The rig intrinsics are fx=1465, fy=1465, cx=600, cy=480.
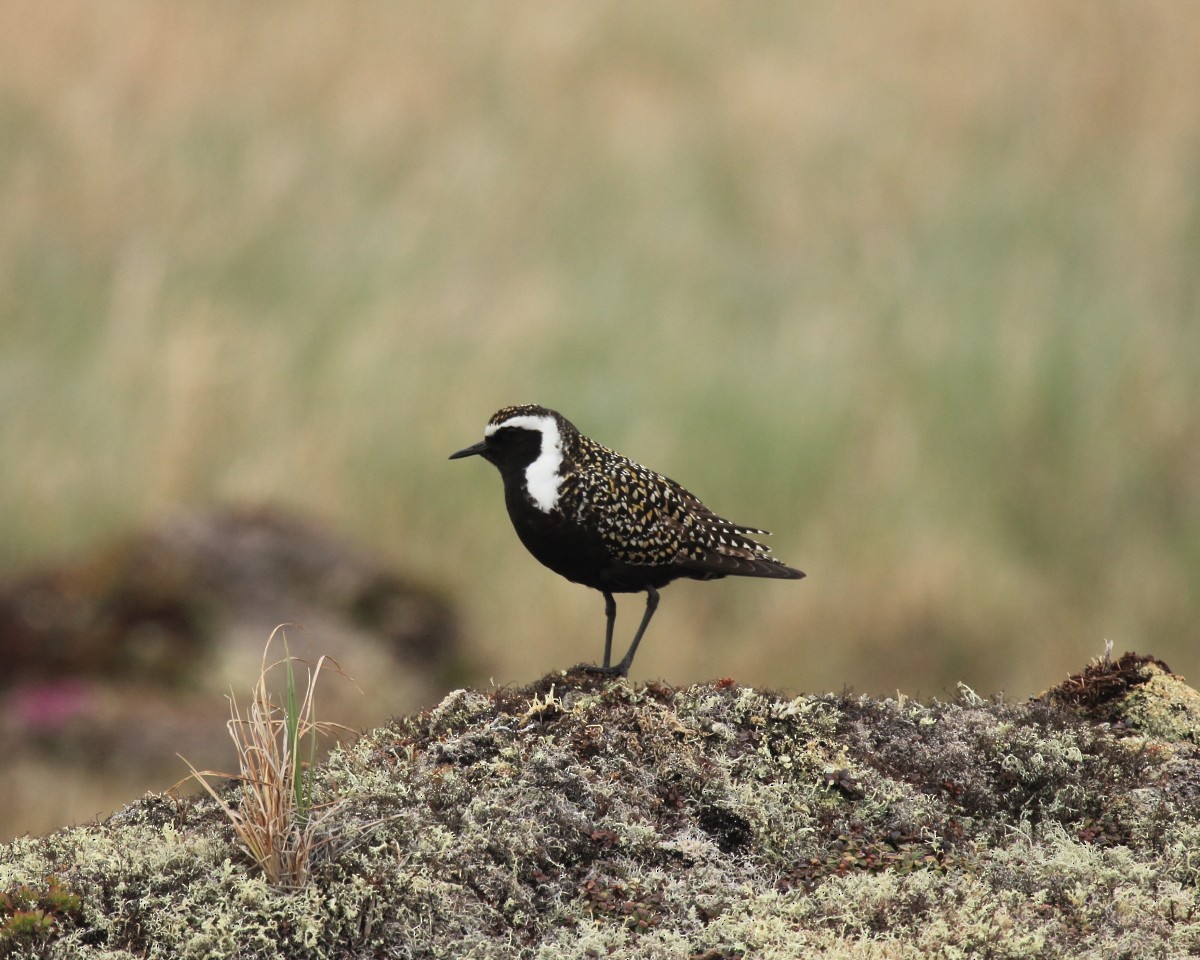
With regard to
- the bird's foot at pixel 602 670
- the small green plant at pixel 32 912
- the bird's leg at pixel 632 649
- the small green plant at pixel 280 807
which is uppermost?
the bird's leg at pixel 632 649

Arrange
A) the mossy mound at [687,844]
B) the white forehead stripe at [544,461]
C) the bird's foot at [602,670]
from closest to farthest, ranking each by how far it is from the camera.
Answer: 1. the mossy mound at [687,844]
2. the bird's foot at [602,670]
3. the white forehead stripe at [544,461]

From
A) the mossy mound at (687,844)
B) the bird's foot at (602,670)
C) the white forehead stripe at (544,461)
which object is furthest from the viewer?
the white forehead stripe at (544,461)

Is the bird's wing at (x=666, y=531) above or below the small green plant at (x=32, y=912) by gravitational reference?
above

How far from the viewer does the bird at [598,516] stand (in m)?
5.49

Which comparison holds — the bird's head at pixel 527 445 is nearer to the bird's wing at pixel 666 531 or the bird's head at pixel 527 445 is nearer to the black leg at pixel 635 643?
the bird's wing at pixel 666 531

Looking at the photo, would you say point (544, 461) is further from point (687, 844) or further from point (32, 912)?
point (32, 912)

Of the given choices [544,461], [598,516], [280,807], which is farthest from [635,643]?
[280,807]

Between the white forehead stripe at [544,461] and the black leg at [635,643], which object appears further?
the white forehead stripe at [544,461]

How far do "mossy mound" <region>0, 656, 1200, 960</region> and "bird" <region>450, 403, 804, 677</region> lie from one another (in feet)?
2.29

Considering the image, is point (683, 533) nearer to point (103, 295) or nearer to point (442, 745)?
point (442, 745)

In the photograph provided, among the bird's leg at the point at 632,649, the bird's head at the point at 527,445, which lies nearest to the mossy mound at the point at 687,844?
the bird's leg at the point at 632,649

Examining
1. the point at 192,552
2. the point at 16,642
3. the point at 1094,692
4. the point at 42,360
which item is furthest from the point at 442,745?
the point at 42,360

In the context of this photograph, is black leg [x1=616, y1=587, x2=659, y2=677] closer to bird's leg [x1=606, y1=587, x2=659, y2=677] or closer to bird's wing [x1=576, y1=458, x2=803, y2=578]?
bird's leg [x1=606, y1=587, x2=659, y2=677]

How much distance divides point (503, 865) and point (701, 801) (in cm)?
67
